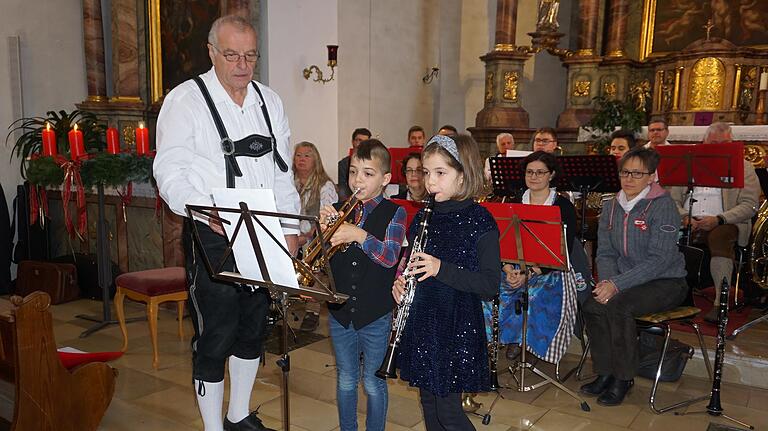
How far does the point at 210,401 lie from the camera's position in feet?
9.51

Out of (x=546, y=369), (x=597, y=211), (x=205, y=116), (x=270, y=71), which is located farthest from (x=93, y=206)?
(x=597, y=211)

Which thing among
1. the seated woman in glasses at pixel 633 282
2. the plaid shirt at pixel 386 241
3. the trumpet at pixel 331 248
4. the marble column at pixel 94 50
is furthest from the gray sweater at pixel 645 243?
the marble column at pixel 94 50

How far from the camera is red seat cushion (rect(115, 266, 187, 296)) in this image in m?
4.40

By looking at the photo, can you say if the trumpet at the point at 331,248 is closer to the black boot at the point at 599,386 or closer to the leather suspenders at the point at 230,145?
the leather suspenders at the point at 230,145

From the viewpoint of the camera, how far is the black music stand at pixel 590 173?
16.1 feet

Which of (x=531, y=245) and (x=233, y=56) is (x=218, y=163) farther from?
(x=531, y=245)

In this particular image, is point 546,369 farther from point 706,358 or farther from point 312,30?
point 312,30

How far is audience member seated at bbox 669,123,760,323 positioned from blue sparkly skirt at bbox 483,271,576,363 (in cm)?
186

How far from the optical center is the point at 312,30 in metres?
8.34

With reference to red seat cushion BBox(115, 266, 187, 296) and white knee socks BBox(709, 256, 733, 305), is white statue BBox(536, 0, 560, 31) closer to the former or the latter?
white knee socks BBox(709, 256, 733, 305)

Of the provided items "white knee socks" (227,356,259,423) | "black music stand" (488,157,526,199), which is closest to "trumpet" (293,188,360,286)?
"white knee socks" (227,356,259,423)

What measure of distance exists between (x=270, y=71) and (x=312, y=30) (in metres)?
0.97

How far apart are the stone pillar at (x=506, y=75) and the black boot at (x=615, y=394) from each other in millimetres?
6128

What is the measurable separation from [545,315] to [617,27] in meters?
7.96
